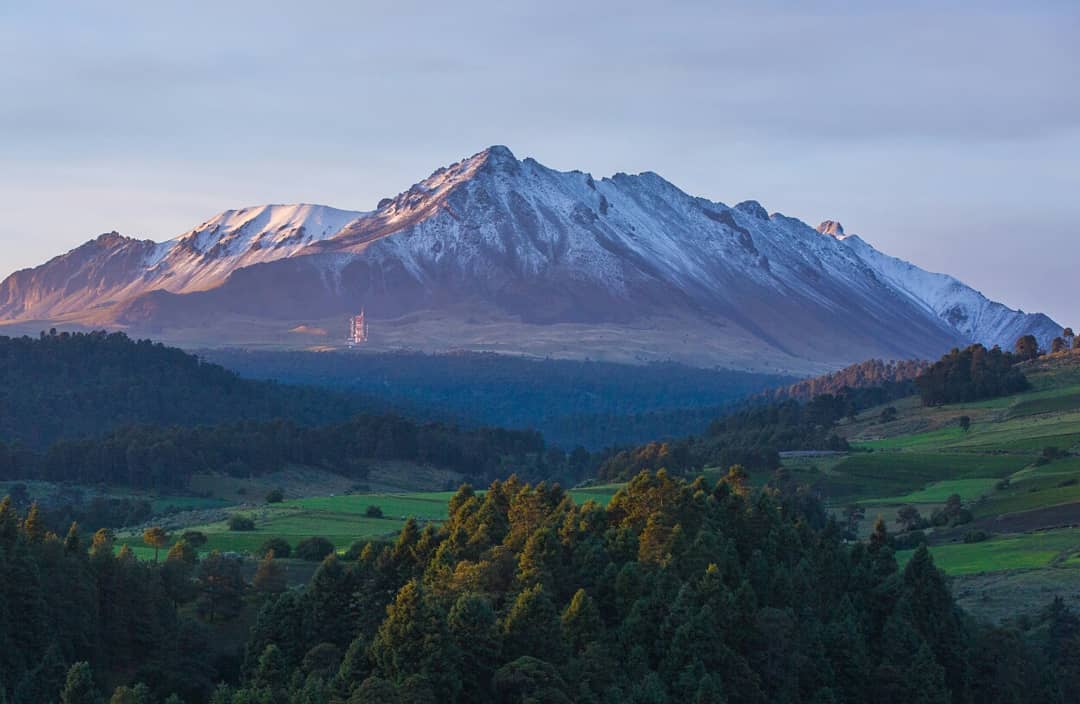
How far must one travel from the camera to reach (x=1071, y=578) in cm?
8719

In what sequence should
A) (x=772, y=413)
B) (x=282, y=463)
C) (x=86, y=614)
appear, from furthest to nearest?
(x=772, y=413), (x=282, y=463), (x=86, y=614)

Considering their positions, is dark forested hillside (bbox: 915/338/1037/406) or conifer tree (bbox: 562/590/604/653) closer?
conifer tree (bbox: 562/590/604/653)

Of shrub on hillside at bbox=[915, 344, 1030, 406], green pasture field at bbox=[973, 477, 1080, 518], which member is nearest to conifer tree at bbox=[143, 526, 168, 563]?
green pasture field at bbox=[973, 477, 1080, 518]

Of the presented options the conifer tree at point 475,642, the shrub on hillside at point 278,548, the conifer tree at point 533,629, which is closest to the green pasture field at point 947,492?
the shrub on hillside at point 278,548

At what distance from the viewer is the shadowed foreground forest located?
59.7 metres

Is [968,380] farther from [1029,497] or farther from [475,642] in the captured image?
[475,642]

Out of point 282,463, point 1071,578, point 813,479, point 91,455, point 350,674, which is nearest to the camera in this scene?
point 350,674

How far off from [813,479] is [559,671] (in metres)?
81.9

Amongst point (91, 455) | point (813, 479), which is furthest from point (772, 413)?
point (91, 455)

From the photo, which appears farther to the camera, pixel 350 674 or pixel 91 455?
pixel 91 455

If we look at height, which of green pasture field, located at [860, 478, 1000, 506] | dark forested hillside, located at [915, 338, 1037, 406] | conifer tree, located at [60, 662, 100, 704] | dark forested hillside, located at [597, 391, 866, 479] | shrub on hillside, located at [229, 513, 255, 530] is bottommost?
Answer: conifer tree, located at [60, 662, 100, 704]

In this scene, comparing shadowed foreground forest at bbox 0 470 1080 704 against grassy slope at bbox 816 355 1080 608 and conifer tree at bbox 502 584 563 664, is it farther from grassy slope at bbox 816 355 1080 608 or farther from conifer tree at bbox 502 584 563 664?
grassy slope at bbox 816 355 1080 608

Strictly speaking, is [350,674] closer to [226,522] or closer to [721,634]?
[721,634]

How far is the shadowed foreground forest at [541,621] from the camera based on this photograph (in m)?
59.7
